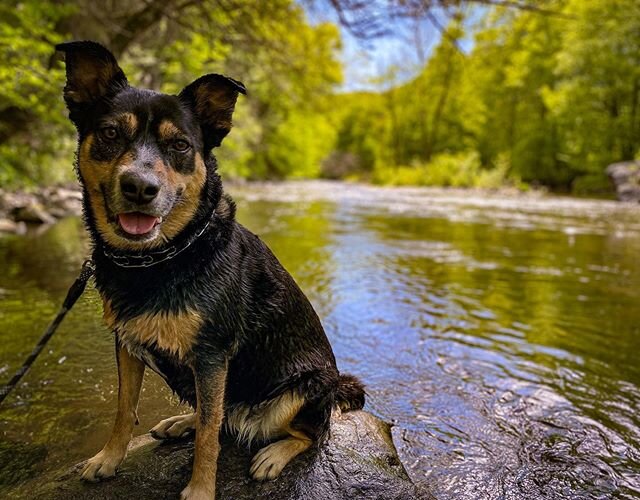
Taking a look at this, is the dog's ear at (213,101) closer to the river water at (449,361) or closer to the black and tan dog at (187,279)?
the black and tan dog at (187,279)

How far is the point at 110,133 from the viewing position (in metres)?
2.23

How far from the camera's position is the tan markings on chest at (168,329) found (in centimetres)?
221

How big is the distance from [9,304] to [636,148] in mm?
33358

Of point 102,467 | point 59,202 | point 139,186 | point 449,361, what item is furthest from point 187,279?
point 59,202

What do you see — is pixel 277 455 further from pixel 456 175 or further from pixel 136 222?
pixel 456 175

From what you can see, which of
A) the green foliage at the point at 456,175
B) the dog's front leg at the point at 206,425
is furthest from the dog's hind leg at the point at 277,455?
the green foliage at the point at 456,175

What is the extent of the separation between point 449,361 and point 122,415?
3043mm

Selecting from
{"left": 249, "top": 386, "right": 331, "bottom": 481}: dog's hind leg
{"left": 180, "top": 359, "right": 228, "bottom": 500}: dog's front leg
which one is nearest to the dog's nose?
{"left": 180, "top": 359, "right": 228, "bottom": 500}: dog's front leg

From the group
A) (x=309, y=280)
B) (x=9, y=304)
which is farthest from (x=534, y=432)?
(x=9, y=304)

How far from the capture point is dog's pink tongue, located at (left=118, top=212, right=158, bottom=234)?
7.19 feet

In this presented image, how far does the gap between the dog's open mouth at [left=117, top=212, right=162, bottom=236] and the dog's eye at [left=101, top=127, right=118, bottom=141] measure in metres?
0.37

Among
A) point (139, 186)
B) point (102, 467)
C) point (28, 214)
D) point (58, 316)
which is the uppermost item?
point (139, 186)

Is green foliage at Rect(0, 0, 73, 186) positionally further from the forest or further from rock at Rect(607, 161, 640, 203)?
rock at Rect(607, 161, 640, 203)

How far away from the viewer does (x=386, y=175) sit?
44.5 meters
